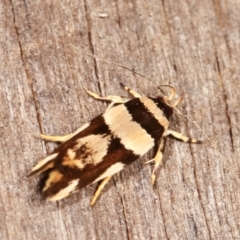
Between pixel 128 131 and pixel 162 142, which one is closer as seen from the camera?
pixel 128 131

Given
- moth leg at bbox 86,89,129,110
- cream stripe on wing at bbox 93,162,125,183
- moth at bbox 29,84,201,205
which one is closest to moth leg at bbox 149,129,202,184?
moth at bbox 29,84,201,205

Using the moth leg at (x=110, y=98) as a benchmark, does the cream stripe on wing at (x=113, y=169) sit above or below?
below

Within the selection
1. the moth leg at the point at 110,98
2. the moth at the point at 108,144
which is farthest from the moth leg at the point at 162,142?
the moth leg at the point at 110,98

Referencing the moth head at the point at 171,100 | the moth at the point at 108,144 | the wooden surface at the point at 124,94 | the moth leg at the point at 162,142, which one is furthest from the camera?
the moth head at the point at 171,100

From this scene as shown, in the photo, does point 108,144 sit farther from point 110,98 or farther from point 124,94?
point 124,94

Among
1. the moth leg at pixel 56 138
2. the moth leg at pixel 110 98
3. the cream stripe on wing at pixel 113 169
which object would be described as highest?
the moth leg at pixel 110 98

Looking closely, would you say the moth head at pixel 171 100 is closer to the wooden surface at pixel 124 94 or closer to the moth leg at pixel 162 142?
the wooden surface at pixel 124 94

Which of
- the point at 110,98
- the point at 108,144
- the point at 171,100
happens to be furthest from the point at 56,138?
the point at 171,100

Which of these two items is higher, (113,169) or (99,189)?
(113,169)
